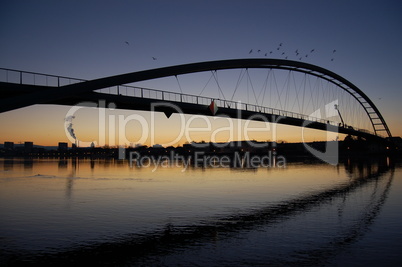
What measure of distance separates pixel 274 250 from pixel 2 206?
1735 cm

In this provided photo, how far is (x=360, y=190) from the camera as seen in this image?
29.4m

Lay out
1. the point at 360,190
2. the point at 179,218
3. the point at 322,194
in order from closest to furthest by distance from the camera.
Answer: the point at 179,218
the point at 322,194
the point at 360,190

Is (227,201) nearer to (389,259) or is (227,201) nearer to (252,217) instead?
(252,217)

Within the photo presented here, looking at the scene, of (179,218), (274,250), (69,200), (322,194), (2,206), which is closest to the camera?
(274,250)

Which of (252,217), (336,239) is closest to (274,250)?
(336,239)

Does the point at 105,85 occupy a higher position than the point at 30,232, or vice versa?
the point at 105,85

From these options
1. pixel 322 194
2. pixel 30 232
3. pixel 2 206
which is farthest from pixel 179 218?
pixel 322 194

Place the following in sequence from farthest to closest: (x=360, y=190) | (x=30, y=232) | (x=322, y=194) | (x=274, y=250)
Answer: (x=360, y=190) < (x=322, y=194) < (x=30, y=232) < (x=274, y=250)

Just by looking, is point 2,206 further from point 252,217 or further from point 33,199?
point 252,217

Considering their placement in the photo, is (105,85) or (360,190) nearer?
(360,190)

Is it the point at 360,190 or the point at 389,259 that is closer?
the point at 389,259

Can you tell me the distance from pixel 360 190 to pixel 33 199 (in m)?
23.3

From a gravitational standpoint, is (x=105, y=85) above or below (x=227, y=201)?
above

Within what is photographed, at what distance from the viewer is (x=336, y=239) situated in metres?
13.8
